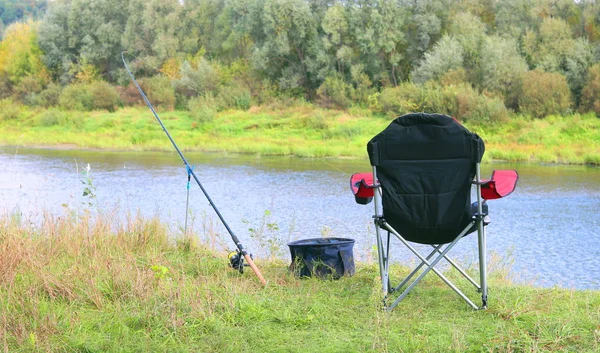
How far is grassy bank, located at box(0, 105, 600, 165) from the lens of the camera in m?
22.2

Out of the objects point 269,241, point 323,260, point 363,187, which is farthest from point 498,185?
point 269,241

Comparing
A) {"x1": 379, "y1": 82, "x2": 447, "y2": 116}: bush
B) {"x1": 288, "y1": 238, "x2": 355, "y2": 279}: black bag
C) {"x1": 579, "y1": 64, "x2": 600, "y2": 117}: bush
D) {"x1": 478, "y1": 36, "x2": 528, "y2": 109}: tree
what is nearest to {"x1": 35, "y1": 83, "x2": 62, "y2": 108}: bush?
{"x1": 379, "y1": 82, "x2": 447, "y2": 116}: bush

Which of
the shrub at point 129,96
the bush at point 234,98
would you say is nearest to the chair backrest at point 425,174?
the bush at point 234,98

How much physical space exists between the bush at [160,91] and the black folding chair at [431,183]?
27386 mm

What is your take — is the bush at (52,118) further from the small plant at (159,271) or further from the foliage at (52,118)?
the small plant at (159,271)

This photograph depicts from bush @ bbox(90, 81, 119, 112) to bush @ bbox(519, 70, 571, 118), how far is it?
682 inches

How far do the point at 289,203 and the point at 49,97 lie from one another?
26.6 meters

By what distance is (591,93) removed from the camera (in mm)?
23906

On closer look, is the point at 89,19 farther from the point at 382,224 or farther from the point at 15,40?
the point at 382,224

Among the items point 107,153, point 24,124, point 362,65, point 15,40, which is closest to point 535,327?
point 107,153

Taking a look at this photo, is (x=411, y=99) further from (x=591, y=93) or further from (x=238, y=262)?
(x=238, y=262)

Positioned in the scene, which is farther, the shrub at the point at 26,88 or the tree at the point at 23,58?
the tree at the point at 23,58

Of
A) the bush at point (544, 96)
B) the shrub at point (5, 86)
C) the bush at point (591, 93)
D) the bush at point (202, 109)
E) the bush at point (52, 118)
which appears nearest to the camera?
the bush at point (591, 93)

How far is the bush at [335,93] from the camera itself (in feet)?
95.1
